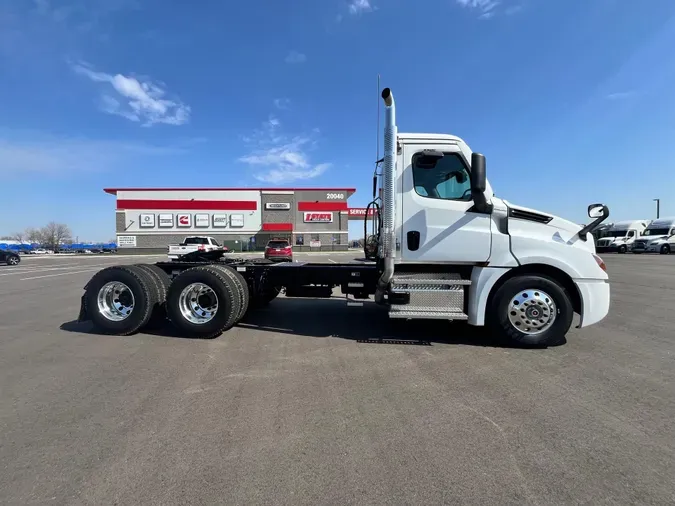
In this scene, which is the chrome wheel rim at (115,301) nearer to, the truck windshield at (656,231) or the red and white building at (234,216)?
the red and white building at (234,216)

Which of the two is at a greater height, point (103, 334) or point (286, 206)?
point (286, 206)

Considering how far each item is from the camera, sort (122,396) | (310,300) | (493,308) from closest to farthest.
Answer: (122,396), (493,308), (310,300)

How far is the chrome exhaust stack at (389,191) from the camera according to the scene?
488 centimetres

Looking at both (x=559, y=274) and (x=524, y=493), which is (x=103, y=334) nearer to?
(x=524, y=493)

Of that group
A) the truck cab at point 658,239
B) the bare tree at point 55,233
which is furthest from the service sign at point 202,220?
the bare tree at point 55,233

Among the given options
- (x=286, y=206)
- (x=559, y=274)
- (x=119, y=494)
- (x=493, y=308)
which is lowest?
(x=119, y=494)

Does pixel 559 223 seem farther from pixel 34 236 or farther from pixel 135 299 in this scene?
pixel 34 236

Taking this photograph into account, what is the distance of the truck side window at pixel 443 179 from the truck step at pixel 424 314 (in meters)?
1.65

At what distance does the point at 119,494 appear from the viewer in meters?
2.10

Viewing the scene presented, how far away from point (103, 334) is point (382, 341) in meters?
4.60

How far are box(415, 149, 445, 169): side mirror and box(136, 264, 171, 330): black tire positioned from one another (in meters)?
4.68

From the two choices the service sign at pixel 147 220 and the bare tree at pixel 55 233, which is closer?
the service sign at pixel 147 220

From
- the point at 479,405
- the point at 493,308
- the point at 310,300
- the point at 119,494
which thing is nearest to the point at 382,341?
the point at 493,308

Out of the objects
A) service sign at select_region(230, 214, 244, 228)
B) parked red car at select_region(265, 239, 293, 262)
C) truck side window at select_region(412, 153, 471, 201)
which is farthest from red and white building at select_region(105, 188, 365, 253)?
truck side window at select_region(412, 153, 471, 201)
